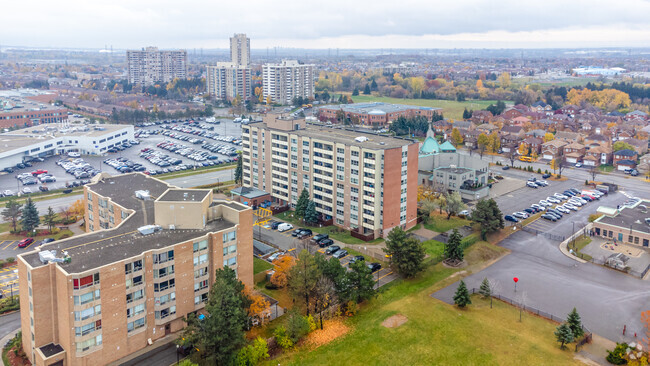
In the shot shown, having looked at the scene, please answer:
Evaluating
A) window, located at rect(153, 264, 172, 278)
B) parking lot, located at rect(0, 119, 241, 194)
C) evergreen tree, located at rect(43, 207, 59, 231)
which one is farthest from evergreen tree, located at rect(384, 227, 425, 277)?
parking lot, located at rect(0, 119, 241, 194)

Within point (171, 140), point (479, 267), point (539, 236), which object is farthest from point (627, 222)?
point (171, 140)

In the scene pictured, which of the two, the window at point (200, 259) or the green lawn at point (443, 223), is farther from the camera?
the green lawn at point (443, 223)

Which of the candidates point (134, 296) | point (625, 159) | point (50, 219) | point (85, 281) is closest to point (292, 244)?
point (134, 296)

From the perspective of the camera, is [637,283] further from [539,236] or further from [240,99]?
[240,99]

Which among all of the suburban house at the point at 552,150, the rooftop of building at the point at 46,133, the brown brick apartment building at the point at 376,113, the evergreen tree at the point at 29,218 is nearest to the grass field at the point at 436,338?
the evergreen tree at the point at 29,218

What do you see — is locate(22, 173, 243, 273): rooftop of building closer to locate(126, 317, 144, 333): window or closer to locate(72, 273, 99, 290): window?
locate(72, 273, 99, 290): window

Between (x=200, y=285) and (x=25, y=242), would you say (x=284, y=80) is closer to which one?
(x=25, y=242)

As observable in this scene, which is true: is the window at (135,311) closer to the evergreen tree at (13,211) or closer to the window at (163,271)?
the window at (163,271)

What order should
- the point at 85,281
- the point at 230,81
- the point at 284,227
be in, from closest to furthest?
the point at 85,281 < the point at 284,227 < the point at 230,81
